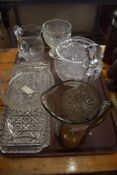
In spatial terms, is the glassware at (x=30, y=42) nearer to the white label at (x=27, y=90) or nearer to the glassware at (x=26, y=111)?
the glassware at (x=26, y=111)

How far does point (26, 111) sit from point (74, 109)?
0.58ft

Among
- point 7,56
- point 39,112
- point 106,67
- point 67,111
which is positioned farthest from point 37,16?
point 67,111

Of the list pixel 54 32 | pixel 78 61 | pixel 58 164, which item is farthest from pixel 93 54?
pixel 58 164

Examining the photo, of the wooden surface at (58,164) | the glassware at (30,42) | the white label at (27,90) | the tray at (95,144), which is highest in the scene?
the glassware at (30,42)

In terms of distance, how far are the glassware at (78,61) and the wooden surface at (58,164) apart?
9.6 inches

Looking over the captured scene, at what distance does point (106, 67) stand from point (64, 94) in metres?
0.31

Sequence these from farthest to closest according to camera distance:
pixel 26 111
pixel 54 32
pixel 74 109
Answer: pixel 54 32
pixel 26 111
pixel 74 109

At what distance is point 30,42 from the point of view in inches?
31.2

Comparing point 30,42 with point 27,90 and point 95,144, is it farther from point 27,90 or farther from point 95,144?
point 95,144

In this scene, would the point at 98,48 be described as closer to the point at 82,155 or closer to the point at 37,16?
the point at 82,155

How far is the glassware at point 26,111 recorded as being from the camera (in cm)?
51

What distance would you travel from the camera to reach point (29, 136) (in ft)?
1.72

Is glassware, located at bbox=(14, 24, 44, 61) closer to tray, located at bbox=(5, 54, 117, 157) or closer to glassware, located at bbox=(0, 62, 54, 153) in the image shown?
glassware, located at bbox=(0, 62, 54, 153)

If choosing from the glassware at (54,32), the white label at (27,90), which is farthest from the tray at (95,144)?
the glassware at (54,32)
